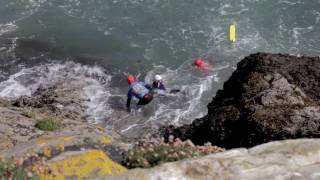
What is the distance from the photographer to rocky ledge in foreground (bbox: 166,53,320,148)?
1429cm

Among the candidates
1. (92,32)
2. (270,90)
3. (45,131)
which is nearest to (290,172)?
(45,131)

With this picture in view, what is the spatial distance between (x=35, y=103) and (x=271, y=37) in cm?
1328

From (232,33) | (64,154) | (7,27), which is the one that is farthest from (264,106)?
(7,27)

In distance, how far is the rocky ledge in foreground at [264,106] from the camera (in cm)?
1429

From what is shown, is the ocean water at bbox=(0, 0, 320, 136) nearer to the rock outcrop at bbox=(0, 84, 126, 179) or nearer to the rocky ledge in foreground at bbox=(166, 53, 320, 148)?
the rocky ledge in foreground at bbox=(166, 53, 320, 148)

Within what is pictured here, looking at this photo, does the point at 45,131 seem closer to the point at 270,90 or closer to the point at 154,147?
the point at 154,147

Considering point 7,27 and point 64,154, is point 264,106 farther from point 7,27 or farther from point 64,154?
point 7,27

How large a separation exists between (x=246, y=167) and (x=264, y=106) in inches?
298

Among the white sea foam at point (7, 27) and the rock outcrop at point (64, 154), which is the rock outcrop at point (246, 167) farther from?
the white sea foam at point (7, 27)

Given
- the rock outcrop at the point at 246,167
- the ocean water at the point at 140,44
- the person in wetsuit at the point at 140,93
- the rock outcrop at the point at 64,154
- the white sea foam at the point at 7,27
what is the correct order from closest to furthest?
1. the rock outcrop at the point at 246,167
2. the rock outcrop at the point at 64,154
3. the person in wetsuit at the point at 140,93
4. the ocean water at the point at 140,44
5. the white sea foam at the point at 7,27

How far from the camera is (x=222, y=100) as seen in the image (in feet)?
57.9

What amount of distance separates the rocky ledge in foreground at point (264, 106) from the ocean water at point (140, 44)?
624 centimetres

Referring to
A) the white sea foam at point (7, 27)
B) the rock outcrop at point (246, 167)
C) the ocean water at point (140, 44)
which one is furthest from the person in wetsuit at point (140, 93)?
the rock outcrop at point (246, 167)

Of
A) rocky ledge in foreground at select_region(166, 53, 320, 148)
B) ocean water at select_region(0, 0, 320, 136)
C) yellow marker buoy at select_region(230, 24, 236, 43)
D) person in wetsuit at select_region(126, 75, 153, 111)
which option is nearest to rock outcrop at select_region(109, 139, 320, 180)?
rocky ledge in foreground at select_region(166, 53, 320, 148)
